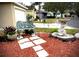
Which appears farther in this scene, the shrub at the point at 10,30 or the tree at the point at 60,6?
the shrub at the point at 10,30

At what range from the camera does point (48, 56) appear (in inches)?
239

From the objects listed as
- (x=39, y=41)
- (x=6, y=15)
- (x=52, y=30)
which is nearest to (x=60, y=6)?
(x=52, y=30)

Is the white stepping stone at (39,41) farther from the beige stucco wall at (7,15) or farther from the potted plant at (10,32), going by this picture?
the beige stucco wall at (7,15)

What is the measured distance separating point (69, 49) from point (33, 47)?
2.08 ft

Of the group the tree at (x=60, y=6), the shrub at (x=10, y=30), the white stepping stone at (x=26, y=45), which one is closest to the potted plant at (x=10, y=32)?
the shrub at (x=10, y=30)

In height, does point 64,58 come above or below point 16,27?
below

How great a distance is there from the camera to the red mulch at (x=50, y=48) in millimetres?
6016

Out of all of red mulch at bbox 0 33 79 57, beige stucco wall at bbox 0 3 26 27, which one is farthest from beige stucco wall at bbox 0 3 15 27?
red mulch at bbox 0 33 79 57

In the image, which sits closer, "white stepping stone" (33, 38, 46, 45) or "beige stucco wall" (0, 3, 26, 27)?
"beige stucco wall" (0, 3, 26, 27)

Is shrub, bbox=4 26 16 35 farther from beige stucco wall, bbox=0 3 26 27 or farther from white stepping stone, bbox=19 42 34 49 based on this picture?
white stepping stone, bbox=19 42 34 49

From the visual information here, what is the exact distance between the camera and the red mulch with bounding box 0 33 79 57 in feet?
19.7

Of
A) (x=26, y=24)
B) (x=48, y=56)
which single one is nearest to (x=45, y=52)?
(x=48, y=56)

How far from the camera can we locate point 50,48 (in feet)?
19.8

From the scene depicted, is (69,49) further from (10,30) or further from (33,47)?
(10,30)
